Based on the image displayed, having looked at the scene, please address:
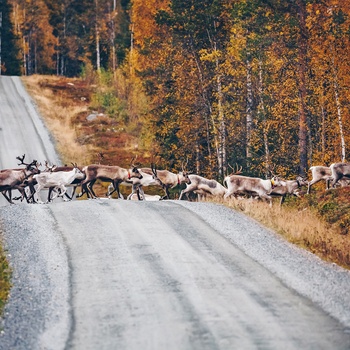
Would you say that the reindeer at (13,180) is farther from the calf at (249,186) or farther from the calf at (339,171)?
the calf at (339,171)

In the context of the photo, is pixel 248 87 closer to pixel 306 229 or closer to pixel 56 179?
pixel 56 179

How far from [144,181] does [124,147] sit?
53.1 feet

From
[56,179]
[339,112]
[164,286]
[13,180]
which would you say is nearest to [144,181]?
[56,179]

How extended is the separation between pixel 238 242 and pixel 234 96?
2039 cm

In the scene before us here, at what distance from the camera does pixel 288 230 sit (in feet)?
58.5

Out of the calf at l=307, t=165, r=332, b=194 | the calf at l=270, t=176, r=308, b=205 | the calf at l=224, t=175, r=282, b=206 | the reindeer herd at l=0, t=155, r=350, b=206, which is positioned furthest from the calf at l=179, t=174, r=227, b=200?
the calf at l=307, t=165, r=332, b=194

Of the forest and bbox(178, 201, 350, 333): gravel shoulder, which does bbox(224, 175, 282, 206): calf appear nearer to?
the forest

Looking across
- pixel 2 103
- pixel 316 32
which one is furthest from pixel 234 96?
pixel 2 103

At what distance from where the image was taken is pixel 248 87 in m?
33.5

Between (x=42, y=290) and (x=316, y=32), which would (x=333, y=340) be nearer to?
(x=42, y=290)

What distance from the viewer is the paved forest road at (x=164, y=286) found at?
33.7 ft

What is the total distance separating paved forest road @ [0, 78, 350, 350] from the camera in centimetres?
1028

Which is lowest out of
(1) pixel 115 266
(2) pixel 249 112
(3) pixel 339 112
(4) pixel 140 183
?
(4) pixel 140 183

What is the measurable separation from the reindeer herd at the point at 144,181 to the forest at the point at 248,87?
176cm
